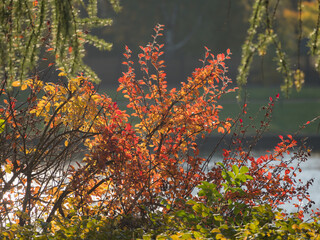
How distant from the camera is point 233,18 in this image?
123ft

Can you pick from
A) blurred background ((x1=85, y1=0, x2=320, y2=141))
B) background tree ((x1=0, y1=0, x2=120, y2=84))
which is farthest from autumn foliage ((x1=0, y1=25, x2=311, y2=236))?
blurred background ((x1=85, y1=0, x2=320, y2=141))

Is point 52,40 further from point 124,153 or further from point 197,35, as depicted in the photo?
point 197,35

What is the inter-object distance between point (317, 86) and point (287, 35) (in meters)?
4.81

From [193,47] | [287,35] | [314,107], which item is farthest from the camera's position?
[193,47]

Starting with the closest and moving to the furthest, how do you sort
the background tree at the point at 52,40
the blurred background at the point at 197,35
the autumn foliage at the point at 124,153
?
1. the background tree at the point at 52,40
2. the autumn foliage at the point at 124,153
3. the blurred background at the point at 197,35

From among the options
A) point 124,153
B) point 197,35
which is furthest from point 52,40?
point 197,35

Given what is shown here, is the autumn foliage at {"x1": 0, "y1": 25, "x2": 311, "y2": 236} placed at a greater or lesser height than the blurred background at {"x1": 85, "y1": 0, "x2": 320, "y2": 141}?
lesser

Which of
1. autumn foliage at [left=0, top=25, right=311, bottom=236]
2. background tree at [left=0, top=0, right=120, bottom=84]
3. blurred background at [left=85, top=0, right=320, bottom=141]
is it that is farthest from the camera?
blurred background at [left=85, top=0, right=320, bottom=141]

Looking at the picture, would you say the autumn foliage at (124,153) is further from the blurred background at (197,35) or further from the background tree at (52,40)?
the blurred background at (197,35)

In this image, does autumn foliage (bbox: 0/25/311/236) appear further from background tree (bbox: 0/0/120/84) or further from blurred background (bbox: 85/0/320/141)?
blurred background (bbox: 85/0/320/141)

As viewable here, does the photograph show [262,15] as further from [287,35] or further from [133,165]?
[287,35]

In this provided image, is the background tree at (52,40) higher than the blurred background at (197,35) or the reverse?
the reverse

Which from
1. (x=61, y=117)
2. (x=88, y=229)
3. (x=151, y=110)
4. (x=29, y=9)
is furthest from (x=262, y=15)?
(x=61, y=117)

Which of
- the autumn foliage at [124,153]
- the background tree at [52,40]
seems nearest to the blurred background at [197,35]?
the autumn foliage at [124,153]
